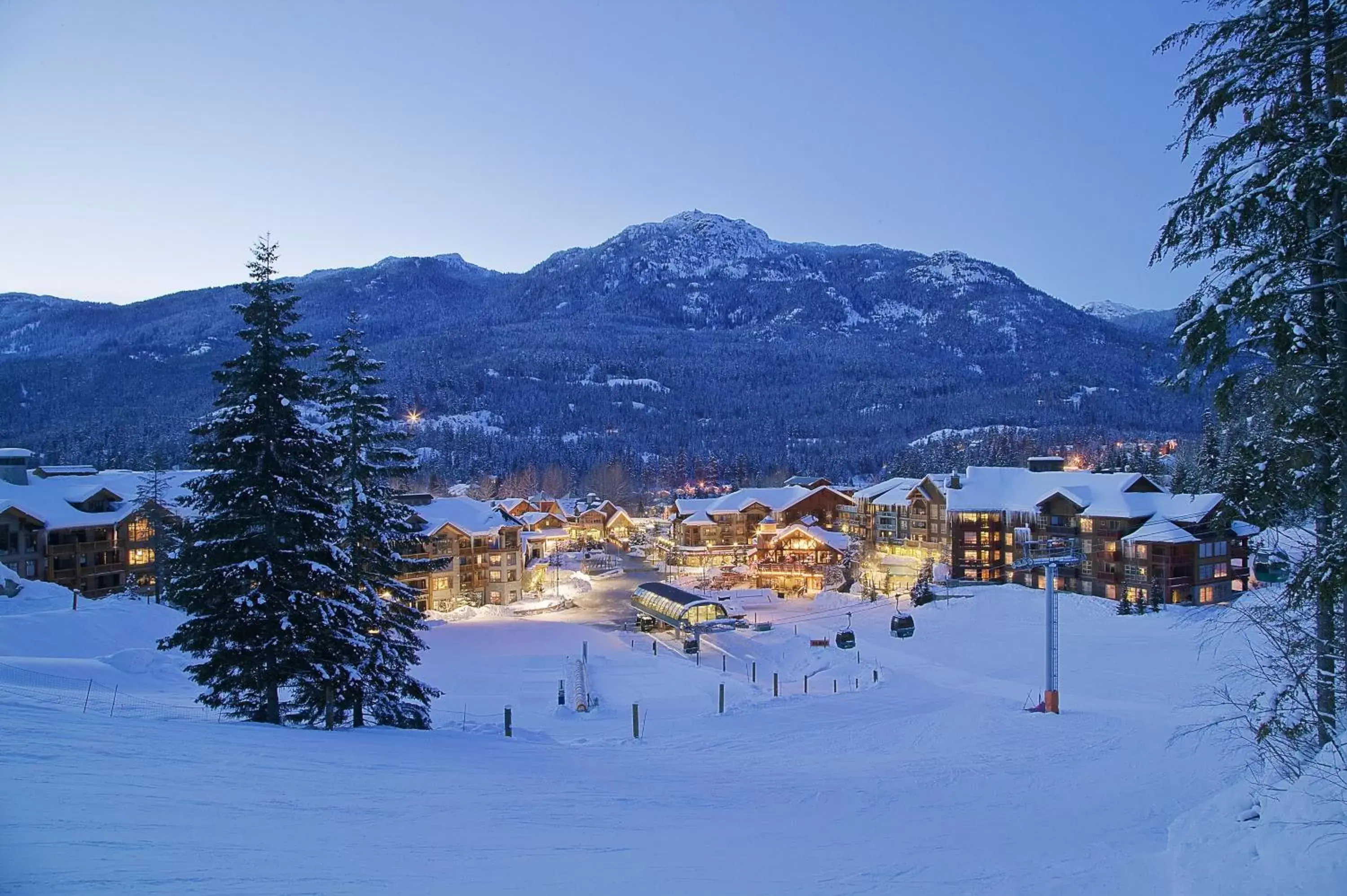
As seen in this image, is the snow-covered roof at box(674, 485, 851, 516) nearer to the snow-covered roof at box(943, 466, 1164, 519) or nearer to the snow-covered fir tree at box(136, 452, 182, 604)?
the snow-covered roof at box(943, 466, 1164, 519)

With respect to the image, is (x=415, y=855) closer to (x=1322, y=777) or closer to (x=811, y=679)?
(x=1322, y=777)

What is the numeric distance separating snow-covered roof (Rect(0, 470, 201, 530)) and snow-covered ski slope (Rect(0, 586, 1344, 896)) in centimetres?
3082

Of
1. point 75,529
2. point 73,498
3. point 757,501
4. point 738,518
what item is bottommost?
point 738,518

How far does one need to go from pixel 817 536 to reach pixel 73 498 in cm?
5664

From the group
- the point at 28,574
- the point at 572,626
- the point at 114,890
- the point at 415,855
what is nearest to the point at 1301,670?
the point at 415,855

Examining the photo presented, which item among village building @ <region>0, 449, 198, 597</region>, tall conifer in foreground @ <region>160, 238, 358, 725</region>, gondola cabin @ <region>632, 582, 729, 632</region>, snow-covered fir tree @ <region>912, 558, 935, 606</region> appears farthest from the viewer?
snow-covered fir tree @ <region>912, 558, 935, 606</region>

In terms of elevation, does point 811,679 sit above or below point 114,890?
below

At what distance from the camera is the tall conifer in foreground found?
15367mm

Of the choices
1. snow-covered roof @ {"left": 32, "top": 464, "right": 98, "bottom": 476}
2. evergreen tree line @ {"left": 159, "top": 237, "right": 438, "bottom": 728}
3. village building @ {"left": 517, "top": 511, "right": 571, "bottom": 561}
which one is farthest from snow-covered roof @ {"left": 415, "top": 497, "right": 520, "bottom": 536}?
evergreen tree line @ {"left": 159, "top": 237, "right": 438, "bottom": 728}

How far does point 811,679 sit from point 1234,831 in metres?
25.5

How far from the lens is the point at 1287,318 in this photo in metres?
8.39

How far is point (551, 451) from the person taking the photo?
6781 inches

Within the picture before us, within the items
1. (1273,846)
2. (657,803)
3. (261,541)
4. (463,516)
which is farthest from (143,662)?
(1273,846)

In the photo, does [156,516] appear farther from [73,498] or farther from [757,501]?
[757,501]
